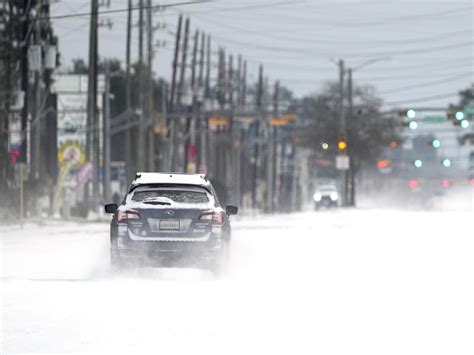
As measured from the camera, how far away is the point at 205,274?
2423cm

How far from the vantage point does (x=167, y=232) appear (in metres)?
22.3

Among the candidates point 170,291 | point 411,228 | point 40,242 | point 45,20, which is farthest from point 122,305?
point 45,20

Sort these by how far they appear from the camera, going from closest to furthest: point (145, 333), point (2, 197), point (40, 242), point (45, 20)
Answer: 1. point (145, 333)
2. point (40, 242)
3. point (2, 197)
4. point (45, 20)

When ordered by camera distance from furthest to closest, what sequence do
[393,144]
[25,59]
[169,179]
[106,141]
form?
[393,144], [106,141], [25,59], [169,179]

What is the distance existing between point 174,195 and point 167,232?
0.70 m

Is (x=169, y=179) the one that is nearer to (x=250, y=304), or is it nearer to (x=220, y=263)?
(x=220, y=263)

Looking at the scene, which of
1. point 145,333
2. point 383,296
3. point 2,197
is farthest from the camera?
point 2,197

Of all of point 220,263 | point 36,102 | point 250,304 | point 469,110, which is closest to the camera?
point 250,304

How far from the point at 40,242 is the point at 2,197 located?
20.1 meters

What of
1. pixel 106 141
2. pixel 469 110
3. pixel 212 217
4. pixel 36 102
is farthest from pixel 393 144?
pixel 212 217

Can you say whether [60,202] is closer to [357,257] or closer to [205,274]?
[357,257]

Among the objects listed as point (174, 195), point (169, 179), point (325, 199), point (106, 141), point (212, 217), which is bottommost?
point (212, 217)

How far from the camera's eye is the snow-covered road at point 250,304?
13.4 metres

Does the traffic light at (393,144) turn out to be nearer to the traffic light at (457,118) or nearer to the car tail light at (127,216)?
the traffic light at (457,118)
